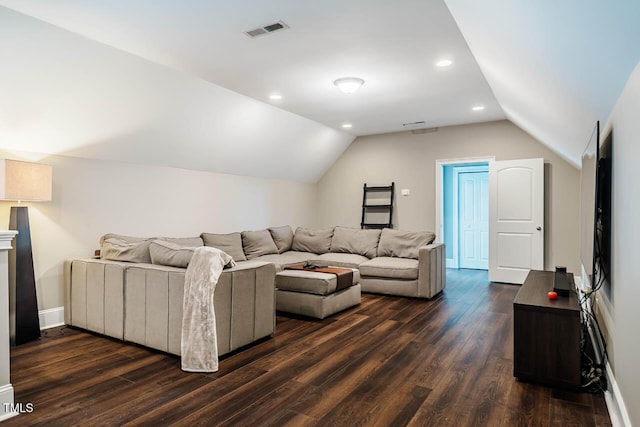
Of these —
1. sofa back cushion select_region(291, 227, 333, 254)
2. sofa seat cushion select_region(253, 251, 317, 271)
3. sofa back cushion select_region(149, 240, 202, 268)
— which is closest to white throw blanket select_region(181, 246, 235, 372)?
sofa back cushion select_region(149, 240, 202, 268)

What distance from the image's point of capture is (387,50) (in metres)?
3.39

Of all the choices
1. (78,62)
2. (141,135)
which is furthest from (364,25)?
(141,135)

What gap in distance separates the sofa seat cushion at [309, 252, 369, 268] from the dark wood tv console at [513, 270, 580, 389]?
2964 mm

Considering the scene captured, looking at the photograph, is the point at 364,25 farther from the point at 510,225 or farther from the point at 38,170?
the point at 510,225

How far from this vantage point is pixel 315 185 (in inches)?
310

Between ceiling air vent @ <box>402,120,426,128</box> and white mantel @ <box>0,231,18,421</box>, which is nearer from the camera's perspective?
white mantel @ <box>0,231,18,421</box>

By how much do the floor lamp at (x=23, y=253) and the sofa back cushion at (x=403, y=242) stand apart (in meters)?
4.18

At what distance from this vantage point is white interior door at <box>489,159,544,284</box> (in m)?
5.71

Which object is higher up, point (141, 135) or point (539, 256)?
point (141, 135)

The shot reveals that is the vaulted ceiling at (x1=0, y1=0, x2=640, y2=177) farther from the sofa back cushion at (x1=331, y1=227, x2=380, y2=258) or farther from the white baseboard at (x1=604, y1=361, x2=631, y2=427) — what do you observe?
the sofa back cushion at (x1=331, y1=227, x2=380, y2=258)

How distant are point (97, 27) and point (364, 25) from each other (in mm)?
2001

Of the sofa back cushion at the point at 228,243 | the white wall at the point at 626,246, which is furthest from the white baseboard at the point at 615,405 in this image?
the sofa back cushion at the point at 228,243

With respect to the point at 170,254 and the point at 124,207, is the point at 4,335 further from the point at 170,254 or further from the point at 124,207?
the point at 124,207

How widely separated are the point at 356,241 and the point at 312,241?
76 cm
